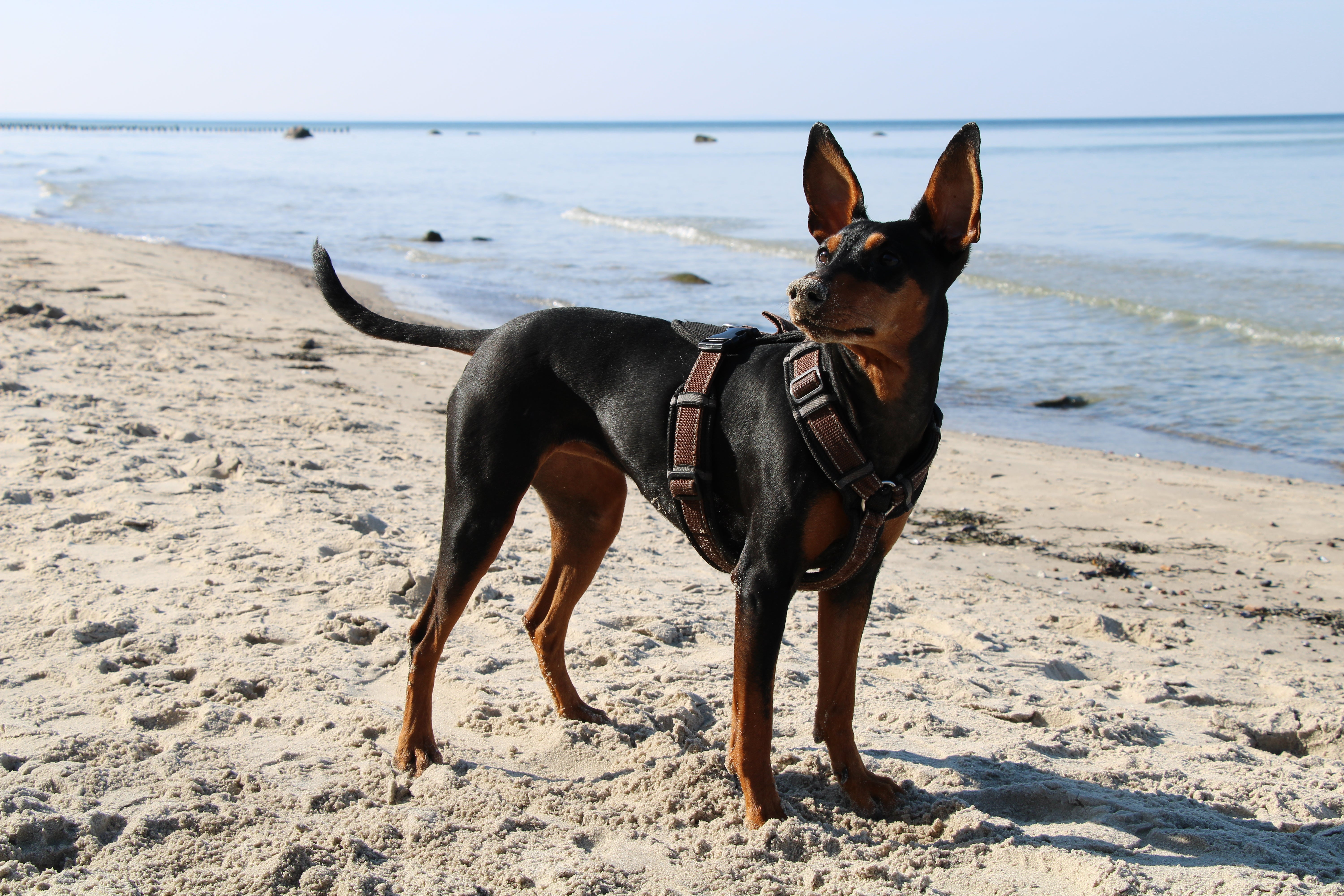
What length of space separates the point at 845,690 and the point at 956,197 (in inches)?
60.6

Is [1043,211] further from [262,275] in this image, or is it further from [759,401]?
[759,401]

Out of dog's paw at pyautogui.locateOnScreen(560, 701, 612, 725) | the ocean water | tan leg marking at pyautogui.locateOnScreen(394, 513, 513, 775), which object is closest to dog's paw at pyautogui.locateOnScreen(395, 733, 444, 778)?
tan leg marking at pyautogui.locateOnScreen(394, 513, 513, 775)

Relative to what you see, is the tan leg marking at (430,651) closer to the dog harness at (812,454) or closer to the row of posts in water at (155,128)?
the dog harness at (812,454)

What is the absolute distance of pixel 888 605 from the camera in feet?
16.3

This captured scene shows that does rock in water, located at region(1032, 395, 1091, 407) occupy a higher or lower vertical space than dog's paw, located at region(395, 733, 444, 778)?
higher

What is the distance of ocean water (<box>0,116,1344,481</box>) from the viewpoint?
34.9 feet

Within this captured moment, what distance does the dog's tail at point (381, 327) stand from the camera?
3.53 meters

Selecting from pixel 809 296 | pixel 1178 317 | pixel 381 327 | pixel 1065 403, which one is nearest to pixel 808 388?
pixel 809 296

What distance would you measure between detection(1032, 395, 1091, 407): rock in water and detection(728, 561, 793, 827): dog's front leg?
8482 millimetres

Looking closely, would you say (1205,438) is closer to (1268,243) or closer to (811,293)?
(811,293)

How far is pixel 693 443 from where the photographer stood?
2986 millimetres

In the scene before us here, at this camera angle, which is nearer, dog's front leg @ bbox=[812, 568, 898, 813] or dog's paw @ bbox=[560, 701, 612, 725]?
dog's front leg @ bbox=[812, 568, 898, 813]

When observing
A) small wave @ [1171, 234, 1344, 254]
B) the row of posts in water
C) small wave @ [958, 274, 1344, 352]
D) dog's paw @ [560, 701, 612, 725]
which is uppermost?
the row of posts in water

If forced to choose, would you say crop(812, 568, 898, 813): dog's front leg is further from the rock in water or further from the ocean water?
the rock in water
